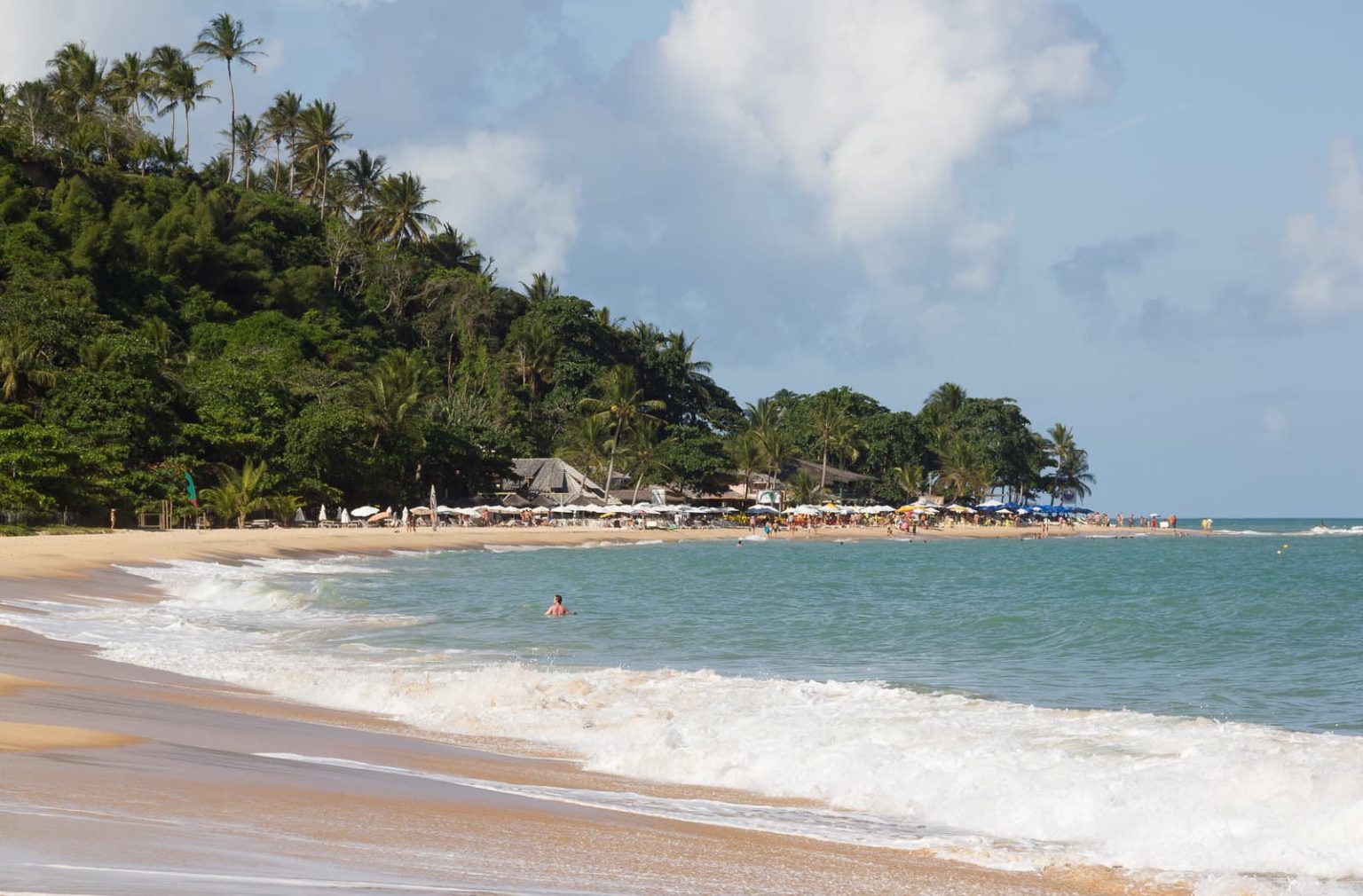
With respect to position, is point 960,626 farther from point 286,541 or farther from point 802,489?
point 802,489

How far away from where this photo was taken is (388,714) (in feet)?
34.9

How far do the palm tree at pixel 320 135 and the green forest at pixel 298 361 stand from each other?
0.19m

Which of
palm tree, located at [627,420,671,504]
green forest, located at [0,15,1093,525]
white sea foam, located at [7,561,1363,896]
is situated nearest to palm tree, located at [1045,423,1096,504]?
green forest, located at [0,15,1093,525]

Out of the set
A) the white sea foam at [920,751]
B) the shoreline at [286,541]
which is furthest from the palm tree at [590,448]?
the white sea foam at [920,751]

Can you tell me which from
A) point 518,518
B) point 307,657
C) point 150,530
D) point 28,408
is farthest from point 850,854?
point 518,518

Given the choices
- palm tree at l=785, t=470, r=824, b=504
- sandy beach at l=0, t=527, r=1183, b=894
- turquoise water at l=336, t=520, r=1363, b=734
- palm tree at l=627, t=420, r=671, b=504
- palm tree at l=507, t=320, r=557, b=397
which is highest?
palm tree at l=507, t=320, r=557, b=397

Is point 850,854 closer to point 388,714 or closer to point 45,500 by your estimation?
point 388,714

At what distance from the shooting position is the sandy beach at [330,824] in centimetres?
431

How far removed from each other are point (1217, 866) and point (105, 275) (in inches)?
2633

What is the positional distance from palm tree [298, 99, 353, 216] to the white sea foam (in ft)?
252

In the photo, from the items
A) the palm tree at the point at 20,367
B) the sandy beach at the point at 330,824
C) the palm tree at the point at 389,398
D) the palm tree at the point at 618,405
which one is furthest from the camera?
the palm tree at the point at 618,405

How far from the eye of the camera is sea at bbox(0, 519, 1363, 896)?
22.4 ft

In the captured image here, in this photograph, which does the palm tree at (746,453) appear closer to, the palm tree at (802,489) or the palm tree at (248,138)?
the palm tree at (802,489)

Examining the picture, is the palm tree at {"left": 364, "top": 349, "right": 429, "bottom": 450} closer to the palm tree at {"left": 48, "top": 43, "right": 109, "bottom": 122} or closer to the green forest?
the green forest
